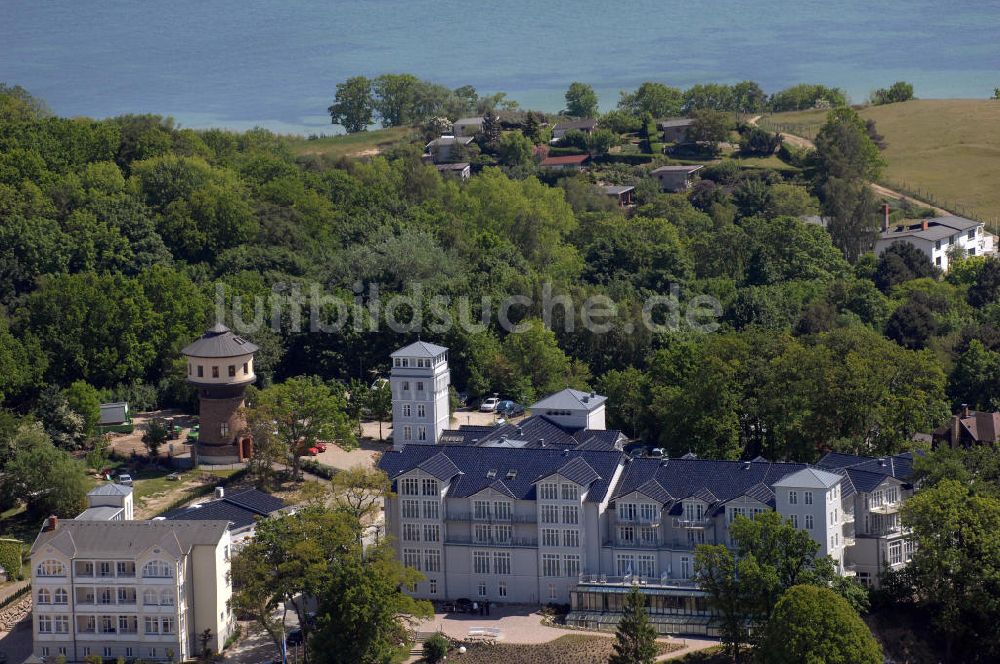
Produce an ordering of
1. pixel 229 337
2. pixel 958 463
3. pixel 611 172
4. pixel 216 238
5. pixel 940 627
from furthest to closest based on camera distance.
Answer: pixel 611 172
pixel 216 238
pixel 229 337
pixel 958 463
pixel 940 627

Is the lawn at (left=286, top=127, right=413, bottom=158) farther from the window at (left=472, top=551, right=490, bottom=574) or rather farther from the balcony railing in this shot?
the balcony railing

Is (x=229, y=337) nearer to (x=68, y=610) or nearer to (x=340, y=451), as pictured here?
→ (x=340, y=451)

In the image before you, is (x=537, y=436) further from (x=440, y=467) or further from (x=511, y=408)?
(x=511, y=408)

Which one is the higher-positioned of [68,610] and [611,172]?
[611,172]

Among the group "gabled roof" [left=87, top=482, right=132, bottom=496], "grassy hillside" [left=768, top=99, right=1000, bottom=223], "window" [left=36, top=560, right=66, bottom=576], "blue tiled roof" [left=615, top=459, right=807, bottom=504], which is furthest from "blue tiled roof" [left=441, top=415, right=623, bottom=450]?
"grassy hillside" [left=768, top=99, right=1000, bottom=223]

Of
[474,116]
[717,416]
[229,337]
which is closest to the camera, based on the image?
[717,416]

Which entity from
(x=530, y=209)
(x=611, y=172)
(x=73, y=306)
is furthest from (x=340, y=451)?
(x=611, y=172)

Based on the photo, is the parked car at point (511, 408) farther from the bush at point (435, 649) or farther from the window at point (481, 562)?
the bush at point (435, 649)

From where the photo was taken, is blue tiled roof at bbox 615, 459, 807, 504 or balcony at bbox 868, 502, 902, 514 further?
balcony at bbox 868, 502, 902, 514
